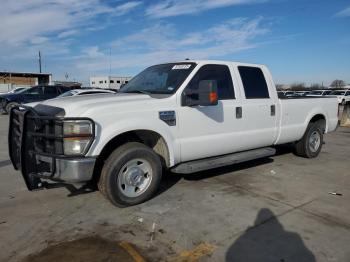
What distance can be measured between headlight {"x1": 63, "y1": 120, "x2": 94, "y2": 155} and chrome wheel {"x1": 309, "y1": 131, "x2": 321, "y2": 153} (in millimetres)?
5365

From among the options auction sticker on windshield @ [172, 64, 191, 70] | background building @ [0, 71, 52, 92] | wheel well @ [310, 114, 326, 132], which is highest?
background building @ [0, 71, 52, 92]

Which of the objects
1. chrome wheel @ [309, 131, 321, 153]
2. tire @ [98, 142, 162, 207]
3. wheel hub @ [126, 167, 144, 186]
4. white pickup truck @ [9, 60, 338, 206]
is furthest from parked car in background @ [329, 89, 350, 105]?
wheel hub @ [126, 167, 144, 186]

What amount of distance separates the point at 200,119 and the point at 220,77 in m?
0.96

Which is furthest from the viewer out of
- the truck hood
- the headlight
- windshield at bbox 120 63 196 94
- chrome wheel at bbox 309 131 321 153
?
chrome wheel at bbox 309 131 321 153

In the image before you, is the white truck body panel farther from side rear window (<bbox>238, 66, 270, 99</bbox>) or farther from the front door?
side rear window (<bbox>238, 66, 270, 99</bbox>)

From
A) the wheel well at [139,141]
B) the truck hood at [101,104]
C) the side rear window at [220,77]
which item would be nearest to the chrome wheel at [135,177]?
the wheel well at [139,141]

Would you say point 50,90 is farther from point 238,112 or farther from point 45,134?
point 45,134

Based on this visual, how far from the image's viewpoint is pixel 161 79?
5.67 m

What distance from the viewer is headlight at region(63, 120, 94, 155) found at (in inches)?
163

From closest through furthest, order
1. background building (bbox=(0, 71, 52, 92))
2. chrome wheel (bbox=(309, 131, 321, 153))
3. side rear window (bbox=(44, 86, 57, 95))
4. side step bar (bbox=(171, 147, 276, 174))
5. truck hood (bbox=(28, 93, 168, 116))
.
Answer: truck hood (bbox=(28, 93, 168, 116)) → side step bar (bbox=(171, 147, 276, 174)) → chrome wheel (bbox=(309, 131, 321, 153)) → side rear window (bbox=(44, 86, 57, 95)) → background building (bbox=(0, 71, 52, 92))

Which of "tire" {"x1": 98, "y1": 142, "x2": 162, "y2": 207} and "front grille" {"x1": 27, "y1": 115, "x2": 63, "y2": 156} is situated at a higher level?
"front grille" {"x1": 27, "y1": 115, "x2": 63, "y2": 156}

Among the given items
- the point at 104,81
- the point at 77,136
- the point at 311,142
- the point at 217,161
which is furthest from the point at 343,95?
the point at 77,136

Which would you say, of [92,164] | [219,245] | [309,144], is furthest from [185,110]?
[309,144]

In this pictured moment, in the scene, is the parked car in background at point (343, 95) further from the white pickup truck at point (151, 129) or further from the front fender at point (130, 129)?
the front fender at point (130, 129)
